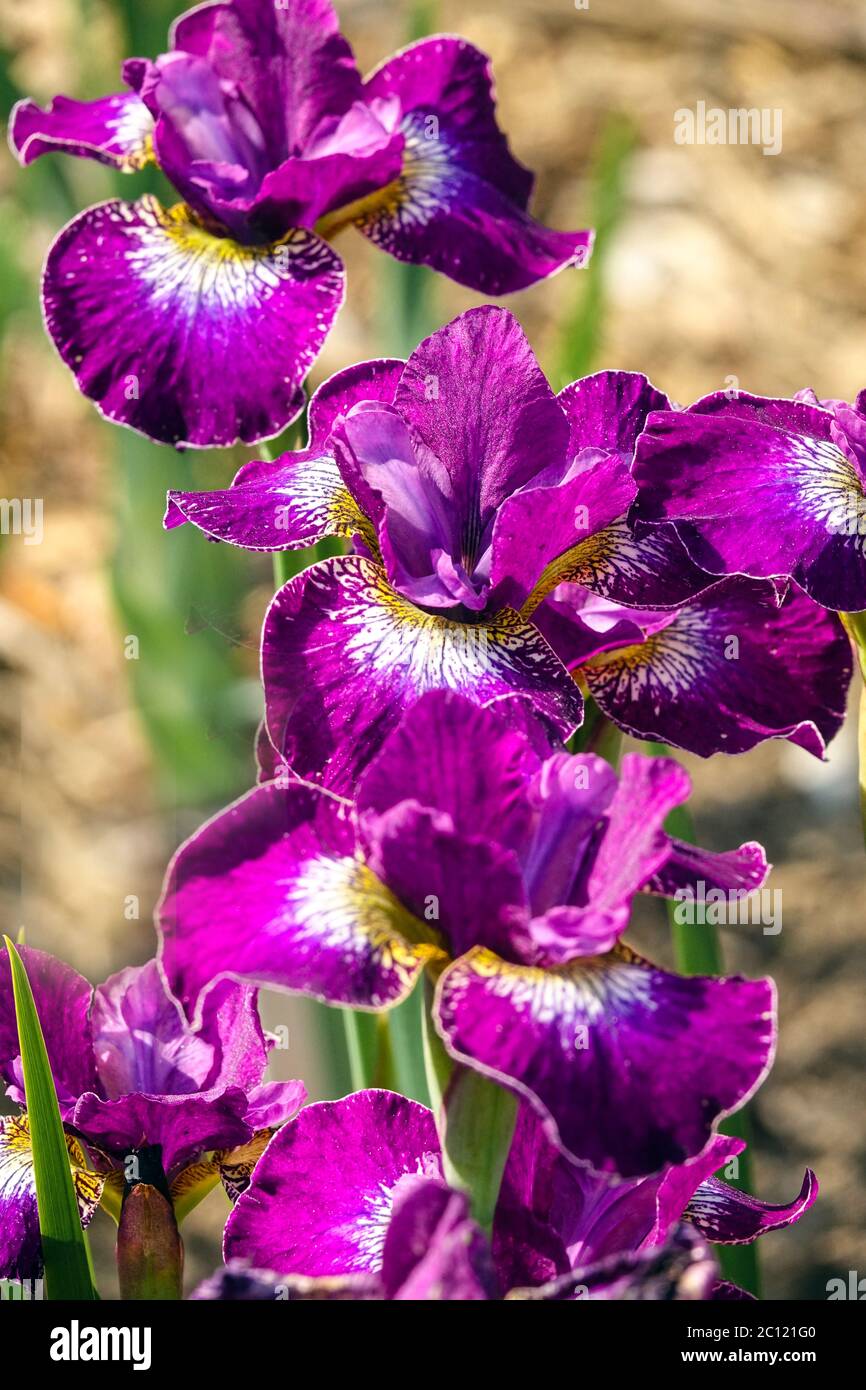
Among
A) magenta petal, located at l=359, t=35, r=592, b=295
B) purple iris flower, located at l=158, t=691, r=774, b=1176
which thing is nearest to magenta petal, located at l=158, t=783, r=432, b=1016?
purple iris flower, located at l=158, t=691, r=774, b=1176

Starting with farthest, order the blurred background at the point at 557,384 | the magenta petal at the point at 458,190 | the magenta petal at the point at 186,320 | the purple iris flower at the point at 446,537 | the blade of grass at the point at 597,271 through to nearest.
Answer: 1. the blurred background at the point at 557,384
2. the blade of grass at the point at 597,271
3. the magenta petal at the point at 458,190
4. the magenta petal at the point at 186,320
5. the purple iris flower at the point at 446,537

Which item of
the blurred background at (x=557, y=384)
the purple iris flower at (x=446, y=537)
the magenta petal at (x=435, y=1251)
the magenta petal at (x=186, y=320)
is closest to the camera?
the magenta petal at (x=435, y=1251)

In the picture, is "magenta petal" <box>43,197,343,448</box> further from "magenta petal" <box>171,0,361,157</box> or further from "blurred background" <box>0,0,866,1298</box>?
"blurred background" <box>0,0,866,1298</box>

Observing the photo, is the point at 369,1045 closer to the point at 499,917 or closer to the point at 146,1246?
the point at 146,1246

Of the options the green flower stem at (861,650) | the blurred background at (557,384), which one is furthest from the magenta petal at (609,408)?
the blurred background at (557,384)

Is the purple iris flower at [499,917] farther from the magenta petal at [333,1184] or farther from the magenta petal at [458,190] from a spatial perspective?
the magenta petal at [458,190]

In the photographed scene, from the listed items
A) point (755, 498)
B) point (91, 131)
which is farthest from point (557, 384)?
point (755, 498)

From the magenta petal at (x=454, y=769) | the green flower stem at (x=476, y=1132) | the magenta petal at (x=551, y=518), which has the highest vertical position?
the magenta petal at (x=551, y=518)
